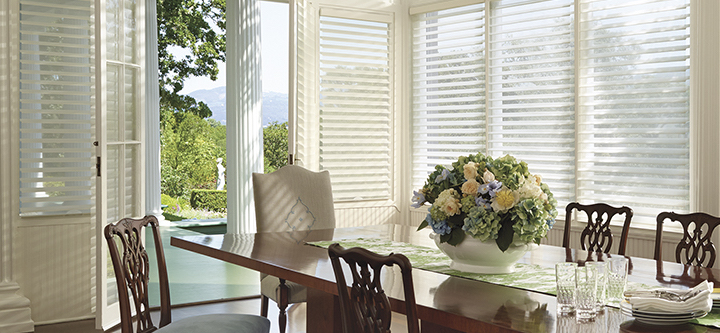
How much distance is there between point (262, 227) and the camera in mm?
3396

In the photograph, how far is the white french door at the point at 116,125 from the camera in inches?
150

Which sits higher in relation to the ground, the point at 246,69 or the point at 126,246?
the point at 246,69

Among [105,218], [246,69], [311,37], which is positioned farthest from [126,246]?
[246,69]

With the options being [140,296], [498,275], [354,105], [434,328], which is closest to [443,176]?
[498,275]

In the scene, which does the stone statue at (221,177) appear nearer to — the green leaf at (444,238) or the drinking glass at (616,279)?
the green leaf at (444,238)

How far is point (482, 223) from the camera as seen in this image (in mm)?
Answer: 2121

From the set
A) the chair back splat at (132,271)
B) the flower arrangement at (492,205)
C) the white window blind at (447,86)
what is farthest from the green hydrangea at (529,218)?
the white window blind at (447,86)

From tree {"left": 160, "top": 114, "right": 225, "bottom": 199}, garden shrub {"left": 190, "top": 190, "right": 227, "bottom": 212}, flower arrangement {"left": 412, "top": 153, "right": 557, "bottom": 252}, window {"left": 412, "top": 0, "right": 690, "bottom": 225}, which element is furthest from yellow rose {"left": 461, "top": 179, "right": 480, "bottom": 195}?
tree {"left": 160, "top": 114, "right": 225, "bottom": 199}

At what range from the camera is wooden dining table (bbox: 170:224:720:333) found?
1.61 meters

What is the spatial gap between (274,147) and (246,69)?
748cm

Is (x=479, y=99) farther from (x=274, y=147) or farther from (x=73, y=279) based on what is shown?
(x=274, y=147)

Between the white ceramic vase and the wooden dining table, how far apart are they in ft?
0.33

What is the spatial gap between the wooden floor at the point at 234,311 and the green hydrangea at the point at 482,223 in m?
1.97

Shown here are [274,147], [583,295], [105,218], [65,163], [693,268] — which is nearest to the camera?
[583,295]
